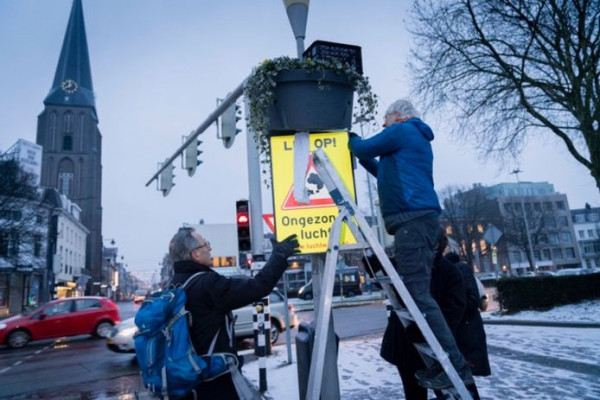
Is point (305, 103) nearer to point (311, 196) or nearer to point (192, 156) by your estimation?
point (311, 196)

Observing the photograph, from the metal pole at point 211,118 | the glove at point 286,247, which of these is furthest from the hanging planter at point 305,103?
the metal pole at point 211,118

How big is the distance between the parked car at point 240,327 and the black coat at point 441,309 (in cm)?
759

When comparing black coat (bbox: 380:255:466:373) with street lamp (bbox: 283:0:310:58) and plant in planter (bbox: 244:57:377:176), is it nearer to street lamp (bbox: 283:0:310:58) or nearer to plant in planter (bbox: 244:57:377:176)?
plant in planter (bbox: 244:57:377:176)

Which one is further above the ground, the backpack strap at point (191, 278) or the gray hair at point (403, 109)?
the gray hair at point (403, 109)

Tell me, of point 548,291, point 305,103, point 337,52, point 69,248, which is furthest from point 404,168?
point 69,248

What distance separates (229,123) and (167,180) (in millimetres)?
4117

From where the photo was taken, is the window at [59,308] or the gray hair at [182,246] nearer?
the gray hair at [182,246]

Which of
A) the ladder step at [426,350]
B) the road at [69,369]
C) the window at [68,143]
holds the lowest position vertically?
the road at [69,369]

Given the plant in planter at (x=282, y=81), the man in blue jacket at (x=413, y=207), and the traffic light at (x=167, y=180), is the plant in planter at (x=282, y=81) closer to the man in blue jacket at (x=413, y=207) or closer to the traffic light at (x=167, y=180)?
the man in blue jacket at (x=413, y=207)

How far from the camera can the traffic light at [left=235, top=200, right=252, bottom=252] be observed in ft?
25.5

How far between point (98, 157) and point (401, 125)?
82.5m

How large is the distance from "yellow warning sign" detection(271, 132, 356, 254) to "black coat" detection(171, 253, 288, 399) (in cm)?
63

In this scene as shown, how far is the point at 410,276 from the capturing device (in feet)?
7.93

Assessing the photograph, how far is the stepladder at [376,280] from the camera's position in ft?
7.07
